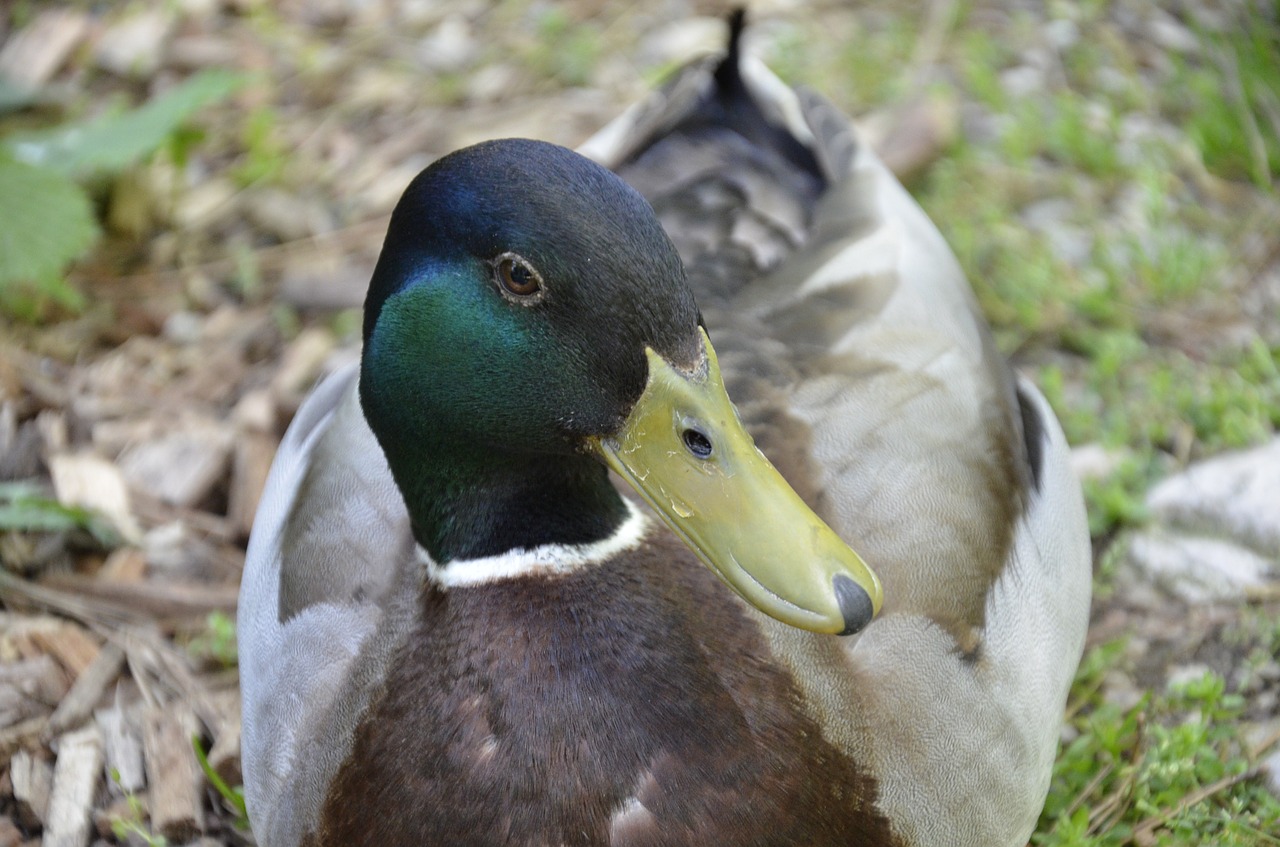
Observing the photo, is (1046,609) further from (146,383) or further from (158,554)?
(146,383)

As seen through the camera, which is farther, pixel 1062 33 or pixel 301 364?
pixel 1062 33

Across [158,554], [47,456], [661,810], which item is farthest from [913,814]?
[47,456]

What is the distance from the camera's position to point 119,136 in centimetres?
378

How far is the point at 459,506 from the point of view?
2.11 meters

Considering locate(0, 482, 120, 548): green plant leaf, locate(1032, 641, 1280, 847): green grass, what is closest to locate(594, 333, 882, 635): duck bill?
locate(1032, 641, 1280, 847): green grass

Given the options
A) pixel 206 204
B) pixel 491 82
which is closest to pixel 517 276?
pixel 206 204

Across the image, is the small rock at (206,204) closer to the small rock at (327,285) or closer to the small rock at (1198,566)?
the small rock at (327,285)

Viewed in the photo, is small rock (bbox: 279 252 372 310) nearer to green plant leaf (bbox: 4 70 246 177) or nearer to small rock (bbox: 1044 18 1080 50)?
green plant leaf (bbox: 4 70 246 177)

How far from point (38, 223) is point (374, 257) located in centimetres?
93

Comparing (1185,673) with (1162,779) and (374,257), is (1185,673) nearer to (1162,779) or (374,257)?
(1162,779)

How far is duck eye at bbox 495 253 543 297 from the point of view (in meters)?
1.85

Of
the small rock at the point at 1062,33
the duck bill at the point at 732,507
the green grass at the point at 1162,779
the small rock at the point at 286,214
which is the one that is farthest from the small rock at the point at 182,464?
the small rock at the point at 1062,33

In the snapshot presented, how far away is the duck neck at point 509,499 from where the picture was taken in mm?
2074

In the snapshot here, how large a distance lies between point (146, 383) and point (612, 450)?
2.31 m
